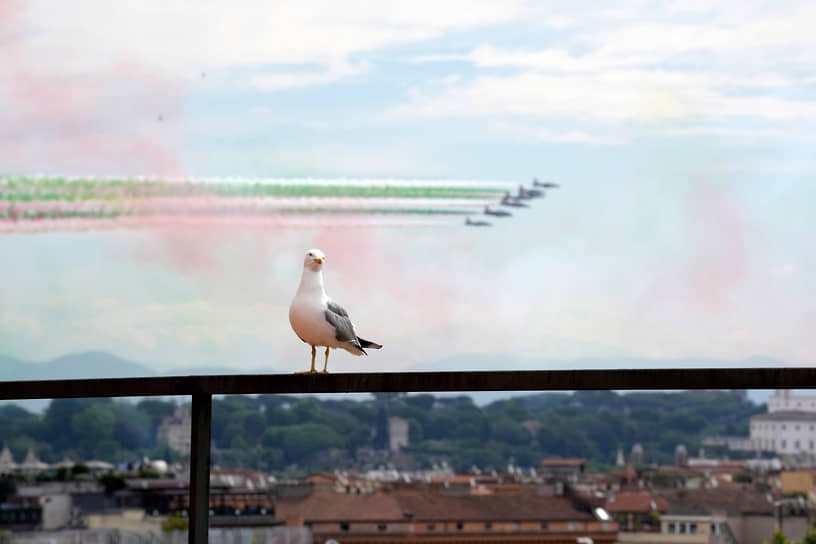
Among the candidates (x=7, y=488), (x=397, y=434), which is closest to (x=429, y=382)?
(x=397, y=434)

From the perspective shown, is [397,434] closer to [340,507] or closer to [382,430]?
[382,430]

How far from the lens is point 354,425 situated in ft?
251

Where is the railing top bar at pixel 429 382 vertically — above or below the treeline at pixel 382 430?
below

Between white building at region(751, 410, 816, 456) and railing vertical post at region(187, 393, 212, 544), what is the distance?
78822 mm

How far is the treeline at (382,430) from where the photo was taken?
75.5m

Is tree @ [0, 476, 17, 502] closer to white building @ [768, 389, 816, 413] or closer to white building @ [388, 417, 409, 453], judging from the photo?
white building @ [388, 417, 409, 453]

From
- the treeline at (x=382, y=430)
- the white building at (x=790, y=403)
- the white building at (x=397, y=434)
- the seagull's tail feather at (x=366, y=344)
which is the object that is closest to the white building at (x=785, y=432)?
the white building at (x=790, y=403)

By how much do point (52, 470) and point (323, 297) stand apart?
263ft

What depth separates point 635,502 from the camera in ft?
222

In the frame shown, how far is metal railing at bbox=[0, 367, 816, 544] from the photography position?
2500 millimetres

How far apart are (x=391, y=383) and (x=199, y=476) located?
1.73ft

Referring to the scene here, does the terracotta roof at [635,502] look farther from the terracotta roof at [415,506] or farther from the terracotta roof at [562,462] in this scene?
the terracotta roof at [562,462]

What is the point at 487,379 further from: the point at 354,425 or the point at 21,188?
the point at 354,425

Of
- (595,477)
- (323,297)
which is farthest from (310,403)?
(323,297)
